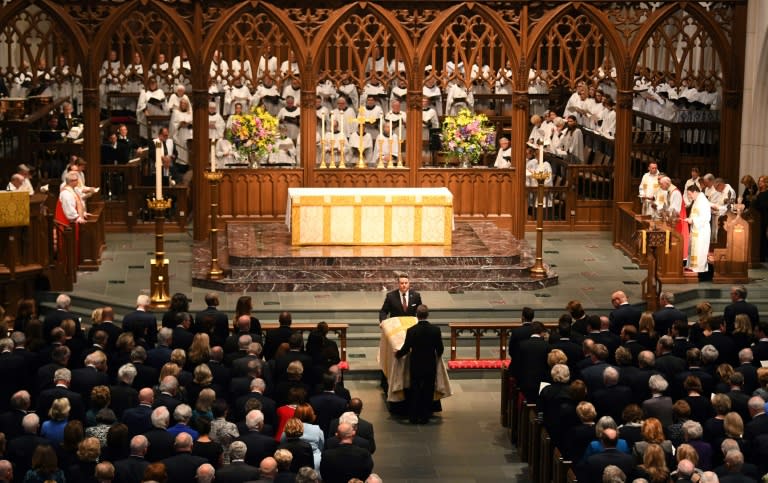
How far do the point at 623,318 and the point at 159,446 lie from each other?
6835mm

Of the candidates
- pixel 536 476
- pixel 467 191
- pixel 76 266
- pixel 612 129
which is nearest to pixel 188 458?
pixel 536 476

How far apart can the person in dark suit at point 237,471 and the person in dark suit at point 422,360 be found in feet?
16.9


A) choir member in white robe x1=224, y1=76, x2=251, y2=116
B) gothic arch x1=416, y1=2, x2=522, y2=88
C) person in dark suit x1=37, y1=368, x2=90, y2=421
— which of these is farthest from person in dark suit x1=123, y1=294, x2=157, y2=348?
choir member in white robe x1=224, y1=76, x2=251, y2=116

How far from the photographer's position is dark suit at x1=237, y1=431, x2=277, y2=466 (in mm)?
12703

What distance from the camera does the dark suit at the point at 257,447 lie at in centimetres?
1270

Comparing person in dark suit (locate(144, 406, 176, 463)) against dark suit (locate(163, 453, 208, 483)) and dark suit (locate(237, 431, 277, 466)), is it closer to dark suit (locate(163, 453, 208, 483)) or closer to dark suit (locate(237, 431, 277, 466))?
dark suit (locate(163, 453, 208, 483))

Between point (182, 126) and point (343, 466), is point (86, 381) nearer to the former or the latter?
point (343, 466)

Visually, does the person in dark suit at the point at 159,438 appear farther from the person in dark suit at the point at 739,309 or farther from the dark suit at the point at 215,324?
the person in dark suit at the point at 739,309

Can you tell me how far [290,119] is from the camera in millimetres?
28156

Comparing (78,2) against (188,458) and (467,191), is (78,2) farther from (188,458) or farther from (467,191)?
(188,458)

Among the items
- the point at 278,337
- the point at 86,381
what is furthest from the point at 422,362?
the point at 86,381

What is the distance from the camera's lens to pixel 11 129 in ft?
85.3

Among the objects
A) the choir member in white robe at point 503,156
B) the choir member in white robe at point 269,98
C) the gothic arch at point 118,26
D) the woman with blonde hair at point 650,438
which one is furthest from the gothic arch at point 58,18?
the woman with blonde hair at point 650,438

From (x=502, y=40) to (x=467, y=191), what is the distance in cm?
274
